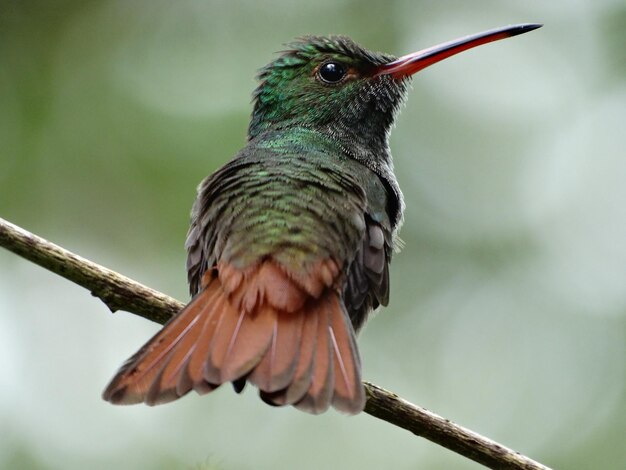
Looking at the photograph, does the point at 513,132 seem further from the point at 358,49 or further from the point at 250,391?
the point at 358,49

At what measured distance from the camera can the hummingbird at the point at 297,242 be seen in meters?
3.74

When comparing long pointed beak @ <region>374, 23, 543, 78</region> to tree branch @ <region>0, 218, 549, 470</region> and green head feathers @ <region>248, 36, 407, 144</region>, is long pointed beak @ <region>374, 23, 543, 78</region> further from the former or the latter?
tree branch @ <region>0, 218, 549, 470</region>

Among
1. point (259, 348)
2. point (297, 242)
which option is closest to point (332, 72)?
A: point (297, 242)

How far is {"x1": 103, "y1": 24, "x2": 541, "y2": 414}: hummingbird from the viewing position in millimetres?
3736

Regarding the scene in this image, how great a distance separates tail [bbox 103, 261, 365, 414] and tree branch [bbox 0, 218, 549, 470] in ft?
0.94

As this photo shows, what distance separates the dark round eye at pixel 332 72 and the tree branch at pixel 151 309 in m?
2.38

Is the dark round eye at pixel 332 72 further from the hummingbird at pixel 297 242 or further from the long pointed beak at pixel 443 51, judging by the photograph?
the long pointed beak at pixel 443 51

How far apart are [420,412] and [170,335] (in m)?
1.12

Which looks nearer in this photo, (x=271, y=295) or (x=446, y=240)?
(x=271, y=295)

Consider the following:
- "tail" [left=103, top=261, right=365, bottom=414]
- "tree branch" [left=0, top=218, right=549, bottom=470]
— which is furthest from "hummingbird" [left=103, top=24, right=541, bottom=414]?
"tree branch" [left=0, top=218, right=549, bottom=470]

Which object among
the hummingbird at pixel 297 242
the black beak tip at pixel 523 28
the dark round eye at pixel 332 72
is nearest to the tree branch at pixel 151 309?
the hummingbird at pixel 297 242

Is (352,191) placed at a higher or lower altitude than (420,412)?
higher

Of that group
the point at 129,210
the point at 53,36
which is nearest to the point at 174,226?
the point at 129,210

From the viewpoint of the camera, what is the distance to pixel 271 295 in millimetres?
4133
